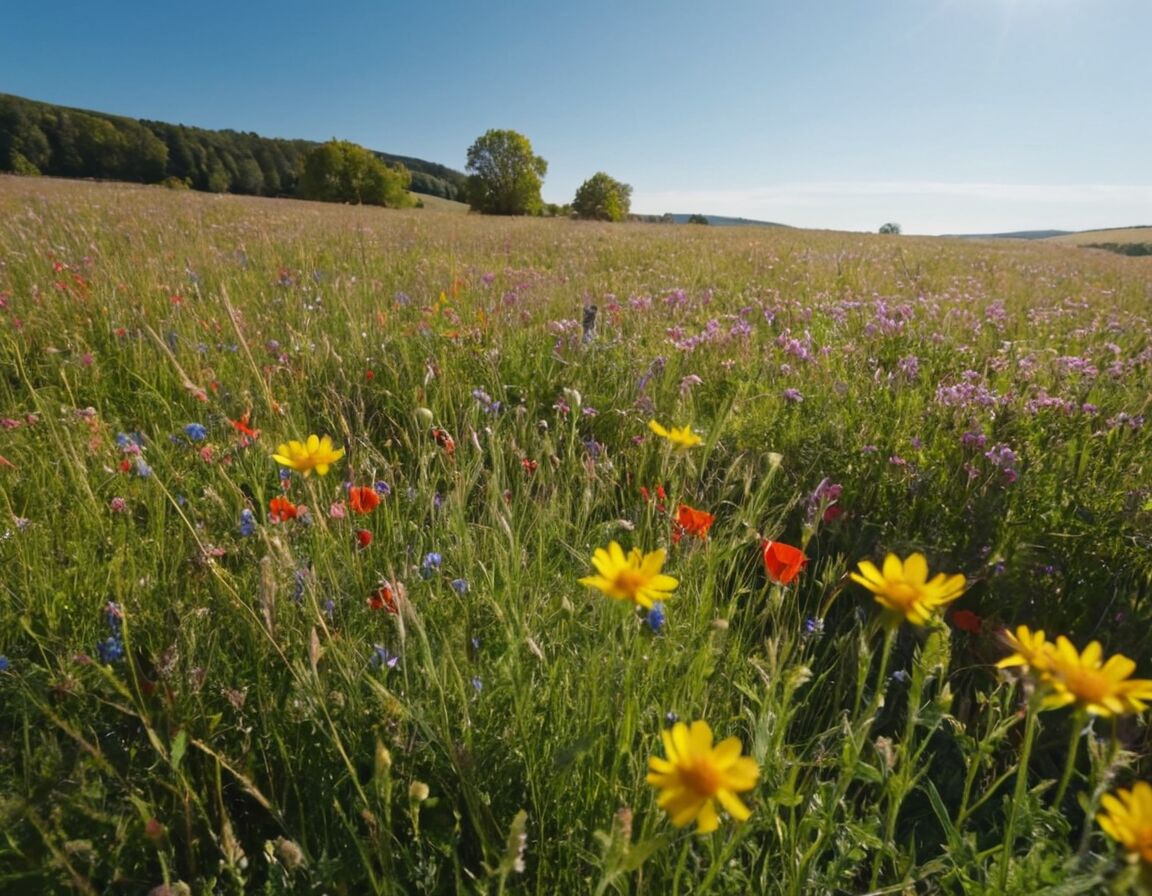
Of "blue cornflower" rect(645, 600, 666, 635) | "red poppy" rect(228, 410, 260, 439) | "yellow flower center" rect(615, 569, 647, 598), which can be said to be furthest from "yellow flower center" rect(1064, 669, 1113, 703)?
"red poppy" rect(228, 410, 260, 439)

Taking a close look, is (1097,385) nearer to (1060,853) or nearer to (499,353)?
(1060,853)

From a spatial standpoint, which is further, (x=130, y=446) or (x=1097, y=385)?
(x=1097, y=385)

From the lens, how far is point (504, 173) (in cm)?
4934

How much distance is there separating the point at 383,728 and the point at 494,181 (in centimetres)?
5310

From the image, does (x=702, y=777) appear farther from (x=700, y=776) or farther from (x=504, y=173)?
(x=504, y=173)

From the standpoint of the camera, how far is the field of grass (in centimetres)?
97

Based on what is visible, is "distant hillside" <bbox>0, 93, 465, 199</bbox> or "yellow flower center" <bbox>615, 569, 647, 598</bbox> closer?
"yellow flower center" <bbox>615, 569, 647, 598</bbox>

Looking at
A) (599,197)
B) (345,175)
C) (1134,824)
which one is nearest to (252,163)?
(345,175)

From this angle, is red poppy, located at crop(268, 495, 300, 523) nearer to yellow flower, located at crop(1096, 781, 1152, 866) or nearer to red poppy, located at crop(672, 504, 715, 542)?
red poppy, located at crop(672, 504, 715, 542)

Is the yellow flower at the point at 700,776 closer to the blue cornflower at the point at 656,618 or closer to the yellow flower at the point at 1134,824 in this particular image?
the yellow flower at the point at 1134,824

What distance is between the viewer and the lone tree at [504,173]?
1909 inches

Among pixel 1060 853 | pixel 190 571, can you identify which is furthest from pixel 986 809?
pixel 190 571

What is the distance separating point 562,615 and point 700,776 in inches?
32.7

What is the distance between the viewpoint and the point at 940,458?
6.99 ft
